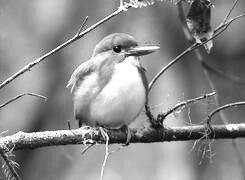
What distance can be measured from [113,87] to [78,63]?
1296 millimetres

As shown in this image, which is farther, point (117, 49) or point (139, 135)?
point (117, 49)

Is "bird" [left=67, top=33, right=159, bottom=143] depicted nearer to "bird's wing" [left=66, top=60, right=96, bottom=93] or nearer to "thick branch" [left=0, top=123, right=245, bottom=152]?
"bird's wing" [left=66, top=60, right=96, bottom=93]

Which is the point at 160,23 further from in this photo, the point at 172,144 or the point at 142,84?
the point at 142,84

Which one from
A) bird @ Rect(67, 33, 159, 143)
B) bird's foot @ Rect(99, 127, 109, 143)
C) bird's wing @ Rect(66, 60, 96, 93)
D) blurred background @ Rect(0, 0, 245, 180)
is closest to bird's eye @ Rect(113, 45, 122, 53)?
bird @ Rect(67, 33, 159, 143)

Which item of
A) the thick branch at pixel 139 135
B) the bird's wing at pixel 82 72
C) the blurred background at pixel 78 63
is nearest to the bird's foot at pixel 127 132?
the thick branch at pixel 139 135

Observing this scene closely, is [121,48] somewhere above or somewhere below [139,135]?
above

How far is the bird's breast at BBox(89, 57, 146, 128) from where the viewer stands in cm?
278

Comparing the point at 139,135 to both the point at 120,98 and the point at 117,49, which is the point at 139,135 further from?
the point at 117,49

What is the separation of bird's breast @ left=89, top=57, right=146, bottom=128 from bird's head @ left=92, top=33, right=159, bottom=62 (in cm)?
10

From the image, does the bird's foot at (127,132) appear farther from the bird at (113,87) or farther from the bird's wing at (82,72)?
the bird's wing at (82,72)

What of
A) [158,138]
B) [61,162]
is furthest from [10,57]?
[158,138]

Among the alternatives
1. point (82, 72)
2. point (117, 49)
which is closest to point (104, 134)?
point (82, 72)

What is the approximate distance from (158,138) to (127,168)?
1784 mm

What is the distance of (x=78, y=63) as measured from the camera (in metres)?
4.04
